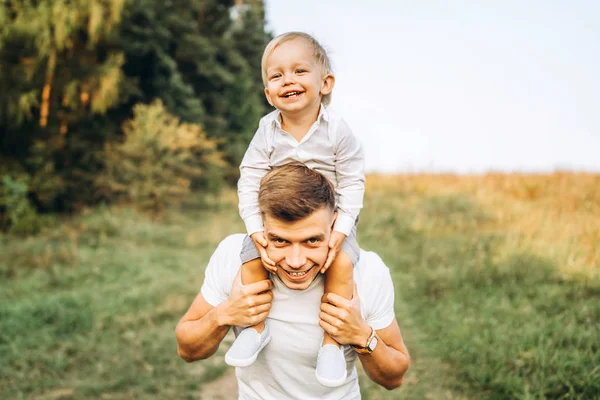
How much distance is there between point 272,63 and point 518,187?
35.6 feet

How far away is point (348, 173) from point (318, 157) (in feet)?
→ 0.58

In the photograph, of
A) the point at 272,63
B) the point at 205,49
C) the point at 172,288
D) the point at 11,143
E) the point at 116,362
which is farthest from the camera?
the point at 205,49

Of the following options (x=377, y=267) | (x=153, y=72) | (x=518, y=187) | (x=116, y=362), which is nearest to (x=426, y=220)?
(x=518, y=187)

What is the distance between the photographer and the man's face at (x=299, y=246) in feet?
6.20

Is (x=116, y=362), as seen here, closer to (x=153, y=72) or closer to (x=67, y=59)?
(x=67, y=59)

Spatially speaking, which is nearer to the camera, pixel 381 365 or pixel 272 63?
pixel 381 365

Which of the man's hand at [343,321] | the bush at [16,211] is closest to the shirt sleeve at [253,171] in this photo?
the man's hand at [343,321]

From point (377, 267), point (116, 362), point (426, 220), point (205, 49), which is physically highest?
point (205, 49)

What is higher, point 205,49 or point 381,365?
point 205,49

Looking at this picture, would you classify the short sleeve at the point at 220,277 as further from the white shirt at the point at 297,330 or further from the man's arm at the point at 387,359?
the man's arm at the point at 387,359

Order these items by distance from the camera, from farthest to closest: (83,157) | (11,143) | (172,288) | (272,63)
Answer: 1. (83,157)
2. (11,143)
3. (172,288)
4. (272,63)

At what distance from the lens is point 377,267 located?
213 cm

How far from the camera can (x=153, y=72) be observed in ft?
59.2

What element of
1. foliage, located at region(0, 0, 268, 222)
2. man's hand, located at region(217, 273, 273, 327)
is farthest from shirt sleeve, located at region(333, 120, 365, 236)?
foliage, located at region(0, 0, 268, 222)
